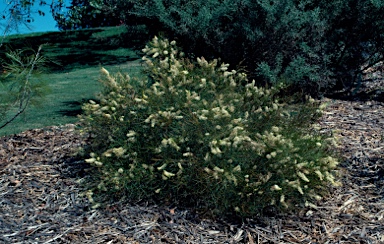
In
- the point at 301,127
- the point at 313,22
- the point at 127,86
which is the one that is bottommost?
the point at 301,127

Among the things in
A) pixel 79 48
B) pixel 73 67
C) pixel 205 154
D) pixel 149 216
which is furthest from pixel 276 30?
pixel 79 48

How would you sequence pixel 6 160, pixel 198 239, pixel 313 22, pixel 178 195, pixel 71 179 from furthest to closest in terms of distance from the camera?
pixel 313 22 < pixel 6 160 < pixel 71 179 < pixel 178 195 < pixel 198 239

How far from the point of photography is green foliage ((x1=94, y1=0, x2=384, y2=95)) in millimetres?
6375

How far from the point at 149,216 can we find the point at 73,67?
33.0ft

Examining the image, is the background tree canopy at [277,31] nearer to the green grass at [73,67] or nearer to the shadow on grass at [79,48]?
the green grass at [73,67]

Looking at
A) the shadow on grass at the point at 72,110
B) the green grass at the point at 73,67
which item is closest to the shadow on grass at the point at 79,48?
the green grass at the point at 73,67

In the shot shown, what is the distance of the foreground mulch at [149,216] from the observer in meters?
3.71

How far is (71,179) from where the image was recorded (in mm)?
4566

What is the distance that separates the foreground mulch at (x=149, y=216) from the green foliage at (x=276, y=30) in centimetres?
191

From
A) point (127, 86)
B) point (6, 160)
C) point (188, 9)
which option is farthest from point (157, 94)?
point (188, 9)

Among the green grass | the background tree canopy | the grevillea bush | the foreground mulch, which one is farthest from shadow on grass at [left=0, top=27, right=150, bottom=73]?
the grevillea bush

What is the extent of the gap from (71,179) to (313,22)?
386cm

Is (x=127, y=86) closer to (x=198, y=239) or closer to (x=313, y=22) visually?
(x=198, y=239)

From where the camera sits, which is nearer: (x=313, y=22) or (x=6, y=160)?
(x=6, y=160)
